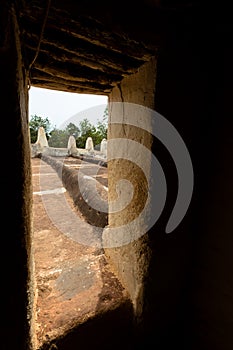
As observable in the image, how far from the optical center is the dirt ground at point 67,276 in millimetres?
878

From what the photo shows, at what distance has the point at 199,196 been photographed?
3.44 feet

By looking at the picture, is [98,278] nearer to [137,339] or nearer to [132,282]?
[132,282]

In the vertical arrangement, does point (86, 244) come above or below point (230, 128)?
below

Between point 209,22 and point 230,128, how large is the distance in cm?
51

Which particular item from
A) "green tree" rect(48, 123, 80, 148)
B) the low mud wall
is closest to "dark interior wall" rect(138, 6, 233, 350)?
the low mud wall

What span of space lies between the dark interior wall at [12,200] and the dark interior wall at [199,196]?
56 cm

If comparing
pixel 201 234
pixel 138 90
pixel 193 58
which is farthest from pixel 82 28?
pixel 201 234

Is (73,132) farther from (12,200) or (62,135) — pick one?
(12,200)

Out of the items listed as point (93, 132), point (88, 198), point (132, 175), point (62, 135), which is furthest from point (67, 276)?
point (62, 135)

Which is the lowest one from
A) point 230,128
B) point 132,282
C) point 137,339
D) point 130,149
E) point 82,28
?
point 137,339

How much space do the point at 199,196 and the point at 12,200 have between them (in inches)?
36.2

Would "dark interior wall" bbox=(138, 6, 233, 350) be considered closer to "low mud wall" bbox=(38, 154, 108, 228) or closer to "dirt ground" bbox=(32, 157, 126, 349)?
"dirt ground" bbox=(32, 157, 126, 349)

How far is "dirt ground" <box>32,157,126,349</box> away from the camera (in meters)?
0.88

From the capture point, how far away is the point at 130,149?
103 cm
